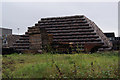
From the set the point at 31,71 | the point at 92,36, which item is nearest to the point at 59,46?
the point at 92,36

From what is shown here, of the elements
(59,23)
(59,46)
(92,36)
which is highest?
(59,23)

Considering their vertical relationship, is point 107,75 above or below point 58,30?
below

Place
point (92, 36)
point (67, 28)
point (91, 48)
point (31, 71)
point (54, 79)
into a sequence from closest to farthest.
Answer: point (54, 79)
point (31, 71)
point (91, 48)
point (92, 36)
point (67, 28)

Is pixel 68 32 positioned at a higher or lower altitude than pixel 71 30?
lower

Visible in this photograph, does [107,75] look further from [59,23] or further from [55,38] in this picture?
[59,23]

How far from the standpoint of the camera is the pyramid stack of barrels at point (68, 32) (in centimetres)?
1233

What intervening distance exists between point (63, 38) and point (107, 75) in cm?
869

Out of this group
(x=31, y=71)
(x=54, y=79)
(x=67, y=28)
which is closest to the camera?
(x=54, y=79)

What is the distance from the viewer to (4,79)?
15.8 feet

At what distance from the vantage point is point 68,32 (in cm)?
1368

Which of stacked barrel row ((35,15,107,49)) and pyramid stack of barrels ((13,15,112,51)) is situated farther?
stacked barrel row ((35,15,107,49))

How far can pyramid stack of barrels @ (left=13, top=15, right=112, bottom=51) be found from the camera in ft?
40.4

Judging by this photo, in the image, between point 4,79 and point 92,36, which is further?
point 92,36

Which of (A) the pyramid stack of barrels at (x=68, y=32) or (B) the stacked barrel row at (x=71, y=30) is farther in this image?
(B) the stacked barrel row at (x=71, y=30)
